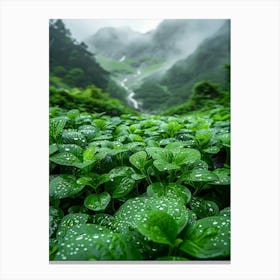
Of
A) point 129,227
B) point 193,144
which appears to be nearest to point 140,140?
point 193,144

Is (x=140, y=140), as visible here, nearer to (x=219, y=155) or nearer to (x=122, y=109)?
(x=219, y=155)

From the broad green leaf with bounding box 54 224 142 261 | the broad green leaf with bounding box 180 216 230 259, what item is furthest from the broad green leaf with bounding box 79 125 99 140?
the broad green leaf with bounding box 180 216 230 259

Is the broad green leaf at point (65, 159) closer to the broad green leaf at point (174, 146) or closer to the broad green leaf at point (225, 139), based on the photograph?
the broad green leaf at point (174, 146)

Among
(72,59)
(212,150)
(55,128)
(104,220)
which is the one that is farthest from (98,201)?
(72,59)

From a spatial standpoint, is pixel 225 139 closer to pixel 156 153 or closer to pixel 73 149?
pixel 156 153

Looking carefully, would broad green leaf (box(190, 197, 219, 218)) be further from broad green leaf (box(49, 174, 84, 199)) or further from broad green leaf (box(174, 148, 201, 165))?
broad green leaf (box(49, 174, 84, 199))

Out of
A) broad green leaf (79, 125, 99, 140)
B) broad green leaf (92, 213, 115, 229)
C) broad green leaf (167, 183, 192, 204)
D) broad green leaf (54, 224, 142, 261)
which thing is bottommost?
broad green leaf (54, 224, 142, 261)
